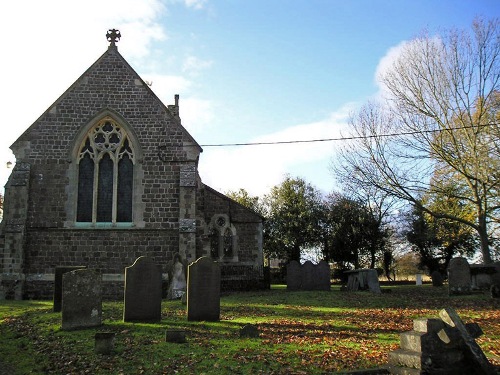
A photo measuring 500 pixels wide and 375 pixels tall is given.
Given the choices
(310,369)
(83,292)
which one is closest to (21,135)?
(83,292)

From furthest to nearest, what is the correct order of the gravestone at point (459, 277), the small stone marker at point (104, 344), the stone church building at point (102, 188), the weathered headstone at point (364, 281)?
1. the weathered headstone at point (364, 281)
2. the stone church building at point (102, 188)
3. the gravestone at point (459, 277)
4. the small stone marker at point (104, 344)

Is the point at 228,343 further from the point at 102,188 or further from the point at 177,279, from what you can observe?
the point at 102,188

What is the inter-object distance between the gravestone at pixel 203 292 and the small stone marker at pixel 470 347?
5.67 metres

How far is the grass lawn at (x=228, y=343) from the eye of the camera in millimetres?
6871

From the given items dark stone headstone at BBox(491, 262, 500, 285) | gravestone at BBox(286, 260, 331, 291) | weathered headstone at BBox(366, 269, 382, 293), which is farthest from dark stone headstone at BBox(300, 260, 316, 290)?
dark stone headstone at BBox(491, 262, 500, 285)

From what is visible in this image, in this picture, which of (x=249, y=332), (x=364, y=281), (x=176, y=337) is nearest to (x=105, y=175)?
(x=364, y=281)

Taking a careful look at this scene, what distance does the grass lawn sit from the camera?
22.5 feet

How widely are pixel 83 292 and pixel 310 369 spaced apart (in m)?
5.55

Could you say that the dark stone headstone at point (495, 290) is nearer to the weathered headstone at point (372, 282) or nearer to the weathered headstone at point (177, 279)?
the weathered headstone at point (372, 282)

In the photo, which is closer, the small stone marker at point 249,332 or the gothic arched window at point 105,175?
the small stone marker at point 249,332

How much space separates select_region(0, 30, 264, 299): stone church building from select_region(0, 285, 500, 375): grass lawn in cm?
576

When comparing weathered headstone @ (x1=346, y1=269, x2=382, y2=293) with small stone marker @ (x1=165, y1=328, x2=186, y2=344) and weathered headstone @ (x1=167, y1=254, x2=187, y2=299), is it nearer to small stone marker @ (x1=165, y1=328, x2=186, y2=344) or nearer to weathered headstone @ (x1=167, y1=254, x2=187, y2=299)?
weathered headstone @ (x1=167, y1=254, x2=187, y2=299)

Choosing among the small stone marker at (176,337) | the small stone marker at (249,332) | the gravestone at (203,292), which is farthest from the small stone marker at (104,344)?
the gravestone at (203,292)

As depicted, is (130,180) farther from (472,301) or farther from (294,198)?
(294,198)
